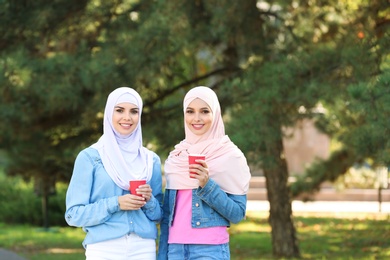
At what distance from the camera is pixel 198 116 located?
508 cm


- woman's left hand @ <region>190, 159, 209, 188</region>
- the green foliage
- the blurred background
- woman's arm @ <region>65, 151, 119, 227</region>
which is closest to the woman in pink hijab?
woman's left hand @ <region>190, 159, 209, 188</region>

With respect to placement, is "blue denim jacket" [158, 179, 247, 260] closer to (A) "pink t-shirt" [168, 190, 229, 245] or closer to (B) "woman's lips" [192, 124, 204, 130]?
(A) "pink t-shirt" [168, 190, 229, 245]

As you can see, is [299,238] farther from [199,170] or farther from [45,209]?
[199,170]

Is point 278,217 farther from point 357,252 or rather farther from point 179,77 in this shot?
point 179,77

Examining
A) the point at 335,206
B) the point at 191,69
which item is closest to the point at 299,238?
the point at 191,69

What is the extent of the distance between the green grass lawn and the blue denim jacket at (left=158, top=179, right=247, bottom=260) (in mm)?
6548

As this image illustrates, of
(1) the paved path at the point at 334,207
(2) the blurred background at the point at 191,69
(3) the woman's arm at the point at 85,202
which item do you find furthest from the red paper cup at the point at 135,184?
(1) the paved path at the point at 334,207

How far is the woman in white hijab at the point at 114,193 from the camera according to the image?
16.3 feet

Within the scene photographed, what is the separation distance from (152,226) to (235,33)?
20.1 ft

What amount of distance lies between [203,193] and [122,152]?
1.63 feet

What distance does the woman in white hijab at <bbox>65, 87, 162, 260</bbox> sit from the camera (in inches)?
→ 196

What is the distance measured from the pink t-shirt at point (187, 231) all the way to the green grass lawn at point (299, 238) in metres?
6.61

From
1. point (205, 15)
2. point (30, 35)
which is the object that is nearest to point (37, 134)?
point (30, 35)

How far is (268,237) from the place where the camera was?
1442 centimetres
